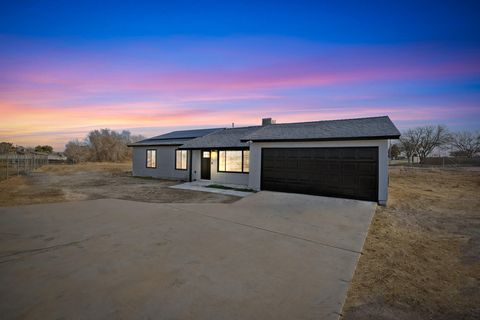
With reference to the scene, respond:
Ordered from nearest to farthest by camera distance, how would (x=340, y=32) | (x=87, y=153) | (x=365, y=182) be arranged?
(x=365, y=182) < (x=340, y=32) < (x=87, y=153)

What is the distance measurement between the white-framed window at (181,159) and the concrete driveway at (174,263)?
347 inches

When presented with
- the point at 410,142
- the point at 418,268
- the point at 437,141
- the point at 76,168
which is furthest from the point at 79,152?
the point at 437,141

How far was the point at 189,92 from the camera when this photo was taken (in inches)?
656

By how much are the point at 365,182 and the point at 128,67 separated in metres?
14.3

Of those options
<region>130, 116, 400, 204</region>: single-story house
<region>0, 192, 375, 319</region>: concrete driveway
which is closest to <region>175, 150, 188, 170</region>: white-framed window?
<region>130, 116, 400, 204</region>: single-story house

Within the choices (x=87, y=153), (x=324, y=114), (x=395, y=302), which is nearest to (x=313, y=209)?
(x=395, y=302)

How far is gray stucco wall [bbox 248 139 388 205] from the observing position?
27.7ft

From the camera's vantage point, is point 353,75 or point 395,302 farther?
point 353,75

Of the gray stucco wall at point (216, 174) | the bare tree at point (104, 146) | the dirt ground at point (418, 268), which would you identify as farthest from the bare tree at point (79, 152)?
the dirt ground at point (418, 268)

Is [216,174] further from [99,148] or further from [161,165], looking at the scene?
[99,148]

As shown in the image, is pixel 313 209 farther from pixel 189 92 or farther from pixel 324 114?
pixel 324 114

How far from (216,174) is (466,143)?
53799 mm

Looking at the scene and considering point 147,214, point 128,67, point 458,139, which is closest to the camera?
point 147,214

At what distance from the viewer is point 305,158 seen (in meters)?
10.1
